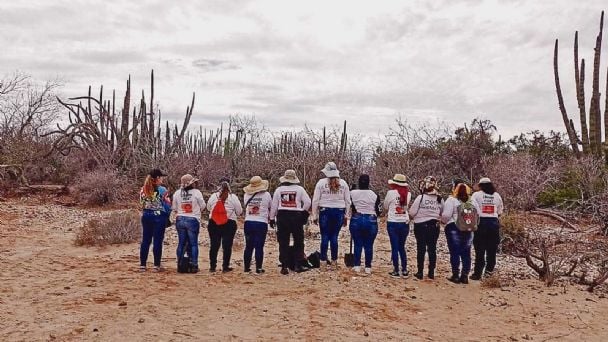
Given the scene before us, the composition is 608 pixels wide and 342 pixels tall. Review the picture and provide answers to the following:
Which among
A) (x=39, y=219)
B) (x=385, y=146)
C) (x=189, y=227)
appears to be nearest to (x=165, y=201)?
(x=189, y=227)

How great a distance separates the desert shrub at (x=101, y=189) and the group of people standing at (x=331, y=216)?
36.5 ft

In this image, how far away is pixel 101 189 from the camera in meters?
20.3

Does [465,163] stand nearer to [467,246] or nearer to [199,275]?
[467,246]

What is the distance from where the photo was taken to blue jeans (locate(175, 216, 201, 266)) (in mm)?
9781

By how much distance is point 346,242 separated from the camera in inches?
549

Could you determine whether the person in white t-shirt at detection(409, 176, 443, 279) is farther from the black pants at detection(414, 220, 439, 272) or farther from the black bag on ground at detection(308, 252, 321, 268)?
the black bag on ground at detection(308, 252, 321, 268)

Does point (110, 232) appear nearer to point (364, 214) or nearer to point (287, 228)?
point (287, 228)

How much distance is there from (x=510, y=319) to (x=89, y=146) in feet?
66.7

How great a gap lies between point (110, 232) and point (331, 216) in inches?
234

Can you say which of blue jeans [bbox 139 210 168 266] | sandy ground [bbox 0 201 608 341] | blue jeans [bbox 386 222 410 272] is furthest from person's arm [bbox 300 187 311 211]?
blue jeans [bbox 139 210 168 266]

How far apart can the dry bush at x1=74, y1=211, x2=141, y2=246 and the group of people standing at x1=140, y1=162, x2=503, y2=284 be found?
3.71m

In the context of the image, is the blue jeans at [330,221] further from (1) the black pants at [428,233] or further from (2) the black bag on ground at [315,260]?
(1) the black pants at [428,233]

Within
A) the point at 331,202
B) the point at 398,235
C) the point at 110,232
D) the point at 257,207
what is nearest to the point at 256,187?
the point at 257,207

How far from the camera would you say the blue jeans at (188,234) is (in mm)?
9781
